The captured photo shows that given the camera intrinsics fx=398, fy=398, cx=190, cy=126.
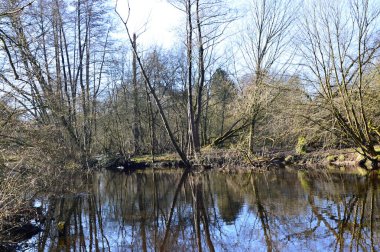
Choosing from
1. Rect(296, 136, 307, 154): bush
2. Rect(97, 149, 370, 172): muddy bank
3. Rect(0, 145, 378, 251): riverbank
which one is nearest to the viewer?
Rect(0, 145, 378, 251): riverbank

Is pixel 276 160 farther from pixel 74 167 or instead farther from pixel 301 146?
pixel 74 167

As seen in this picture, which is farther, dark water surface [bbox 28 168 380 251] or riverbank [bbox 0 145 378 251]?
riverbank [bbox 0 145 378 251]

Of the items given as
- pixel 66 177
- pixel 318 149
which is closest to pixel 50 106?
pixel 66 177

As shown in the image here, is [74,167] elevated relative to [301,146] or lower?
lower

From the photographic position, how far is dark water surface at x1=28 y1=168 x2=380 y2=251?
7934mm

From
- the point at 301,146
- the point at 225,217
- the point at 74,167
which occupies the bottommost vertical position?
the point at 225,217

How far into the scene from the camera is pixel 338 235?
7656 millimetres

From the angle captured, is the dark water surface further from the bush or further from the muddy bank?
the bush

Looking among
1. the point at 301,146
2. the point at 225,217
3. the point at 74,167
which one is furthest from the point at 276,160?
the point at 225,217

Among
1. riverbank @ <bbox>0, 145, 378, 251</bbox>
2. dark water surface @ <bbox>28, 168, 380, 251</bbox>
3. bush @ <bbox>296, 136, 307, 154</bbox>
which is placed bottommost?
dark water surface @ <bbox>28, 168, 380, 251</bbox>

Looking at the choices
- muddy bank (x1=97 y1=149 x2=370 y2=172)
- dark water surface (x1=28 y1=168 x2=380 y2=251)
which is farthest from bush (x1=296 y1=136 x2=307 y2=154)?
dark water surface (x1=28 y1=168 x2=380 y2=251)

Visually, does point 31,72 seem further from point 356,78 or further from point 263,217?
point 356,78

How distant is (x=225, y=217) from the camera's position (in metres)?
10.3

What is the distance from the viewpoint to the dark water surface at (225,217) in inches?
312
